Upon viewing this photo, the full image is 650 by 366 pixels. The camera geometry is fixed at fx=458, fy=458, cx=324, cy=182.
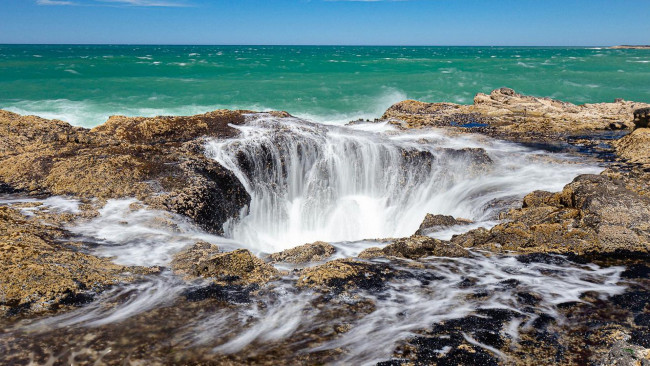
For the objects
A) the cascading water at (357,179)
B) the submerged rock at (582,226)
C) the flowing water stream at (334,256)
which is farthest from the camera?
the cascading water at (357,179)

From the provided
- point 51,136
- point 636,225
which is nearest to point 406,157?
point 636,225

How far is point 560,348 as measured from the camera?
3170 mm

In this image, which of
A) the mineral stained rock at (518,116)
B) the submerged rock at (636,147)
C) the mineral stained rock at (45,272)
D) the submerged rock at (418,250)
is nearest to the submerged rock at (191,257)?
the mineral stained rock at (45,272)

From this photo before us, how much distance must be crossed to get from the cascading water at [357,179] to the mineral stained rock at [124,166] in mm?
556

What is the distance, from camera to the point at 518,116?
1245cm

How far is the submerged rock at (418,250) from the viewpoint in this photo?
16.0 feet

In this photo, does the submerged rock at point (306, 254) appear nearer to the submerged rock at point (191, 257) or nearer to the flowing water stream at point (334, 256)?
the flowing water stream at point (334, 256)

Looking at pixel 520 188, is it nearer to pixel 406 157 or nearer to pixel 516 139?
pixel 406 157

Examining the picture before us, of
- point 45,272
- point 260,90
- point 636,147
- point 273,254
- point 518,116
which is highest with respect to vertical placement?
point 260,90

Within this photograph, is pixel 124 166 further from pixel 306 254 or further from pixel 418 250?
pixel 418 250

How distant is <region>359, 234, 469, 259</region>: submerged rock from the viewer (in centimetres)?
487

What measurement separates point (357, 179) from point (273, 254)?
4.01 m

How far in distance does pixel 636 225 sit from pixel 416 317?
3.35 m

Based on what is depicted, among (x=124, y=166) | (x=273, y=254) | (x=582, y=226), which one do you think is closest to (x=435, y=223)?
(x=582, y=226)
